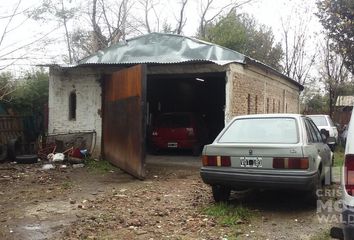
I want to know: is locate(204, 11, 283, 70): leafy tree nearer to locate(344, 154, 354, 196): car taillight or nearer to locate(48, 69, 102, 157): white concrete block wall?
locate(48, 69, 102, 157): white concrete block wall

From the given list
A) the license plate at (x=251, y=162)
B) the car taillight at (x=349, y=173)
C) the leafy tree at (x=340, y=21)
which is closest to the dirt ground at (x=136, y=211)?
the license plate at (x=251, y=162)

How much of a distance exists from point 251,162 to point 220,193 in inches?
40.8

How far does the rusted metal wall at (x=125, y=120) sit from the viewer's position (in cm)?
1002

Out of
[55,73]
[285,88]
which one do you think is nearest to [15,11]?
[55,73]

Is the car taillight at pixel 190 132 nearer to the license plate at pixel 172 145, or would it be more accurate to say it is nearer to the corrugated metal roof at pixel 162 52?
A: the license plate at pixel 172 145

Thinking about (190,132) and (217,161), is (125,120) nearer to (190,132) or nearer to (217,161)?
(190,132)

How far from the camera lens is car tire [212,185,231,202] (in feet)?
23.2

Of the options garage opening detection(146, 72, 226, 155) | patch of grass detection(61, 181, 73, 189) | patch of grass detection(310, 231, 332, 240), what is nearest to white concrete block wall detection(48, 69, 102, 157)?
garage opening detection(146, 72, 226, 155)

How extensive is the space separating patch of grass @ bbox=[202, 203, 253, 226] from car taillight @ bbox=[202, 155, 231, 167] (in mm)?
731

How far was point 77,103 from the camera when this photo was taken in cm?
1395

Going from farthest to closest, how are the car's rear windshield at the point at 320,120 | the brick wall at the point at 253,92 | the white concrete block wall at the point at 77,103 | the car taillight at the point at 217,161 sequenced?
the car's rear windshield at the point at 320,120 → the white concrete block wall at the point at 77,103 → the brick wall at the point at 253,92 → the car taillight at the point at 217,161

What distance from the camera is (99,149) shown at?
1349 cm

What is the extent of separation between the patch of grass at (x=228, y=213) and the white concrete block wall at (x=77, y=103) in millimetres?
7384

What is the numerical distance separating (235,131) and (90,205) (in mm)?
2914
